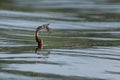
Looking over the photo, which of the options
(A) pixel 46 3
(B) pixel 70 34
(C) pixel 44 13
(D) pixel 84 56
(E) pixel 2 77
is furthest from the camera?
(A) pixel 46 3

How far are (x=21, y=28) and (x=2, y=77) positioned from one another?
7.36 metres

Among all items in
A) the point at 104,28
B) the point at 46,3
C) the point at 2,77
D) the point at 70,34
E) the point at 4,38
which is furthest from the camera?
the point at 46,3

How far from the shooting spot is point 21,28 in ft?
56.7

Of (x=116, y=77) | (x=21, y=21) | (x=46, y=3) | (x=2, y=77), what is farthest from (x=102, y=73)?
(x=46, y=3)

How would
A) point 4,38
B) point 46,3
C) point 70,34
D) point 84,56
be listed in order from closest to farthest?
point 84,56, point 4,38, point 70,34, point 46,3

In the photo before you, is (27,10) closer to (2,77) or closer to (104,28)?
(104,28)

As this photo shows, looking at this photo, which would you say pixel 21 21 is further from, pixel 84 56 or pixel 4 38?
pixel 84 56

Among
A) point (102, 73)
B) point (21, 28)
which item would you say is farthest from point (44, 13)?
point (102, 73)

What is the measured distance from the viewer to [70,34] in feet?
53.8

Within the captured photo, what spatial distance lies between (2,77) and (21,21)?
8958 millimetres

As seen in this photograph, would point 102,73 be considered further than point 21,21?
No

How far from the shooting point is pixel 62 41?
48.8 ft

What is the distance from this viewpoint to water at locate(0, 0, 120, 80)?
10633 mm

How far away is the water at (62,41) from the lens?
419 inches
